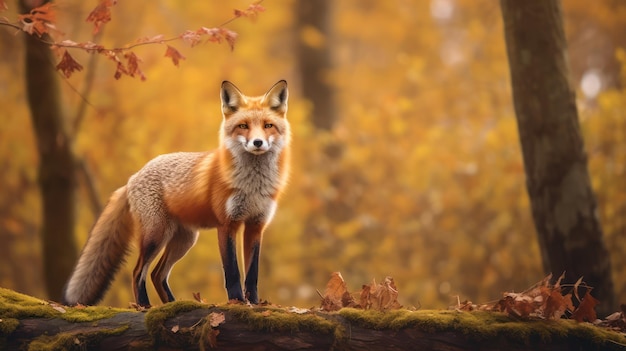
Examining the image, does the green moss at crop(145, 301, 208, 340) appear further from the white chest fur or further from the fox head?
the fox head

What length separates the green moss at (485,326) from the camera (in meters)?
4.61

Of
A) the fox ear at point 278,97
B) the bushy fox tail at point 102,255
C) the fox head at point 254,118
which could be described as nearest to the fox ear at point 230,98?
the fox head at point 254,118

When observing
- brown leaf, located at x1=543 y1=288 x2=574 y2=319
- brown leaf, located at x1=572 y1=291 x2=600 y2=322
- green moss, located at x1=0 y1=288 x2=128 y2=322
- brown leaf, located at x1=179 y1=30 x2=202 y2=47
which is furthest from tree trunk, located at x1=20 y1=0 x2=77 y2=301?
brown leaf, located at x1=572 y1=291 x2=600 y2=322

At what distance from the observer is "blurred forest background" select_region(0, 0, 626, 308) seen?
11.4 meters

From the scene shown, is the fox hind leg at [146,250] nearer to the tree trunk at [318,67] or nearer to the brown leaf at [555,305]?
the brown leaf at [555,305]

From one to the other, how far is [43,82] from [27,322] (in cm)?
440

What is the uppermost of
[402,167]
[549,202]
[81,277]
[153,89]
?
[153,89]

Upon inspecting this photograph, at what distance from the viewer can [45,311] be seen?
4.82 metres

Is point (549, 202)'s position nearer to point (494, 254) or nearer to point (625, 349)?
point (625, 349)

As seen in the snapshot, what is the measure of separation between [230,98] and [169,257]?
138cm

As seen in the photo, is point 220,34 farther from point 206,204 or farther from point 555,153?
point 555,153

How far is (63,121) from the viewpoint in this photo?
8516 millimetres

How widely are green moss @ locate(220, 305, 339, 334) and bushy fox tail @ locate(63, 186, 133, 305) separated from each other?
1.51 meters

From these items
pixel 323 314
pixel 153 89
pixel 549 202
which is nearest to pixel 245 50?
pixel 153 89
